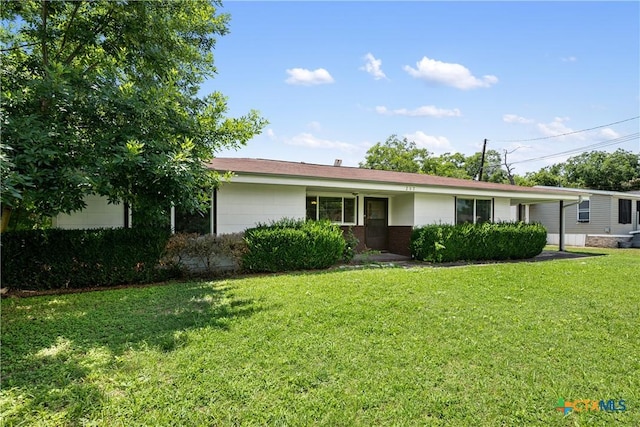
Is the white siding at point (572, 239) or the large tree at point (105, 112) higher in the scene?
the large tree at point (105, 112)

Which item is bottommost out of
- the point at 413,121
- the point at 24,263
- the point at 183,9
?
the point at 24,263

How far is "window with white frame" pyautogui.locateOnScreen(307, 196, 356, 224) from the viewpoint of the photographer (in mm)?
12023

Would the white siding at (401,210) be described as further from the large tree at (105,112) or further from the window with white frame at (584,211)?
the window with white frame at (584,211)

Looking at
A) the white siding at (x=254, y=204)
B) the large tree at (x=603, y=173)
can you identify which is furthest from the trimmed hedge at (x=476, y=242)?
the large tree at (x=603, y=173)

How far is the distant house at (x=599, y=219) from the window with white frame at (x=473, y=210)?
31.5 feet

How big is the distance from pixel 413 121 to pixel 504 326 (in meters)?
28.7

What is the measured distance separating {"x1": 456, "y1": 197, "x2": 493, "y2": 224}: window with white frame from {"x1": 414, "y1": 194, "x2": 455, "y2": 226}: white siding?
383 millimetres

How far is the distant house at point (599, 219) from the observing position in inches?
778

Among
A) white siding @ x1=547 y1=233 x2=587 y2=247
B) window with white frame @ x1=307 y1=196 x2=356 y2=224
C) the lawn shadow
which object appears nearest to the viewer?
the lawn shadow

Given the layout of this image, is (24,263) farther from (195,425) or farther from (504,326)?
(504,326)

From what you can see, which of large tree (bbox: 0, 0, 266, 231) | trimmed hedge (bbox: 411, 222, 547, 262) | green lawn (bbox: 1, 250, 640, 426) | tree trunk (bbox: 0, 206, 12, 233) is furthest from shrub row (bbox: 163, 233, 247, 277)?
trimmed hedge (bbox: 411, 222, 547, 262)

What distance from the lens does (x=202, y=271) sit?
7.89 metres

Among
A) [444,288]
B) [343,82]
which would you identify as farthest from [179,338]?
[343,82]

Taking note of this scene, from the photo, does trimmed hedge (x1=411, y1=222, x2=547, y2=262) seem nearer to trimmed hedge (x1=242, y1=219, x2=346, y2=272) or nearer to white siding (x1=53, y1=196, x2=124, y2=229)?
trimmed hedge (x1=242, y1=219, x2=346, y2=272)
